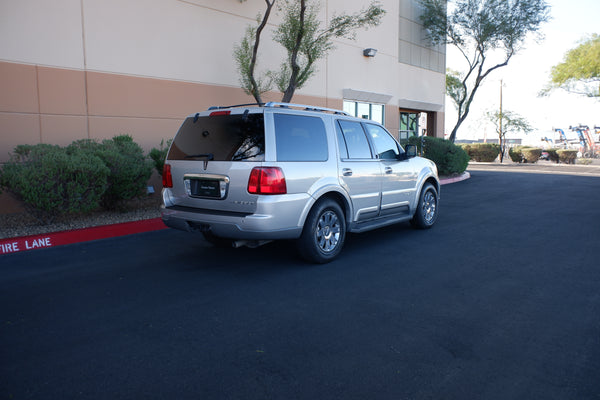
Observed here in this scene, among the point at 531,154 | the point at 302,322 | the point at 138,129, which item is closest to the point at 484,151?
the point at 531,154

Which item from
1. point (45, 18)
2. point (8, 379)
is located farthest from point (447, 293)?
point (45, 18)

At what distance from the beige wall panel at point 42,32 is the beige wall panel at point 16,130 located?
1.15 m

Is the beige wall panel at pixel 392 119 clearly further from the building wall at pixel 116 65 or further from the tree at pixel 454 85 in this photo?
the tree at pixel 454 85

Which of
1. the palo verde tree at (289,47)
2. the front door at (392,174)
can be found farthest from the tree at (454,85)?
the front door at (392,174)

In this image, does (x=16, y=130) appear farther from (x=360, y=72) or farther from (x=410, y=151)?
A: (x=360, y=72)

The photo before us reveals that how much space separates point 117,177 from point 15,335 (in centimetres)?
508

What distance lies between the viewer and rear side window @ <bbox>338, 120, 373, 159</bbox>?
6414 mm

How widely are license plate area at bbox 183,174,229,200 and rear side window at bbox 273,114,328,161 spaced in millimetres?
744

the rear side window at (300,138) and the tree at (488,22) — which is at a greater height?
the tree at (488,22)

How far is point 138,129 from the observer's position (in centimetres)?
1139

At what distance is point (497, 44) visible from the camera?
2581cm

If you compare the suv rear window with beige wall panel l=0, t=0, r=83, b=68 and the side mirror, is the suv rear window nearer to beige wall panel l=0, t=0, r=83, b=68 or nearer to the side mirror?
the side mirror

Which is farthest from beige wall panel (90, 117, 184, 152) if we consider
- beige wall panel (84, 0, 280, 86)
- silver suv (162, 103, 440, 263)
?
silver suv (162, 103, 440, 263)

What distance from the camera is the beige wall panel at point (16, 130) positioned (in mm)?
9242
